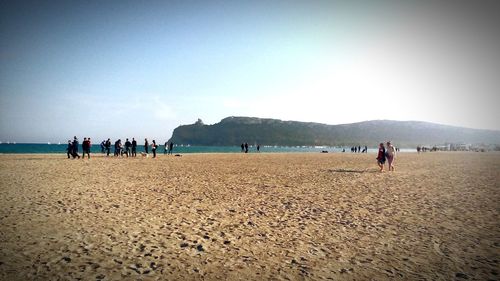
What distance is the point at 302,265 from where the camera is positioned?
211 inches

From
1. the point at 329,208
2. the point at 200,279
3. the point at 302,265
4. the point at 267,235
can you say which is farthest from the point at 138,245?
the point at 329,208

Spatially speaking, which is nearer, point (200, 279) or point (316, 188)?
point (200, 279)

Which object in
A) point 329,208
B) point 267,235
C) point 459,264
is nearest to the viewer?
point 459,264

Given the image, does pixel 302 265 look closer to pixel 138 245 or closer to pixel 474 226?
pixel 138 245

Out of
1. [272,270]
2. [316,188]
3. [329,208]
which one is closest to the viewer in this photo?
[272,270]

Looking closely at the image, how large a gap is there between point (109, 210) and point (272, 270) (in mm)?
6486

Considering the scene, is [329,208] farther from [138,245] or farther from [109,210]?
[109,210]

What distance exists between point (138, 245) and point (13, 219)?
4688mm

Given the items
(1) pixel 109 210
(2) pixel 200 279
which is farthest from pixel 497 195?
(1) pixel 109 210

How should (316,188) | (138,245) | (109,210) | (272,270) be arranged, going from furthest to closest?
1. (316,188)
2. (109,210)
3. (138,245)
4. (272,270)

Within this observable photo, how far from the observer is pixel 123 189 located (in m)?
12.6

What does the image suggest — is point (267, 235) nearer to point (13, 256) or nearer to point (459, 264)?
point (459, 264)

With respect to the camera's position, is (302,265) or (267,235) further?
(267,235)

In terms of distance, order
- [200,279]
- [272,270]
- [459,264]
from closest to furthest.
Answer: [200,279] → [272,270] → [459,264]
